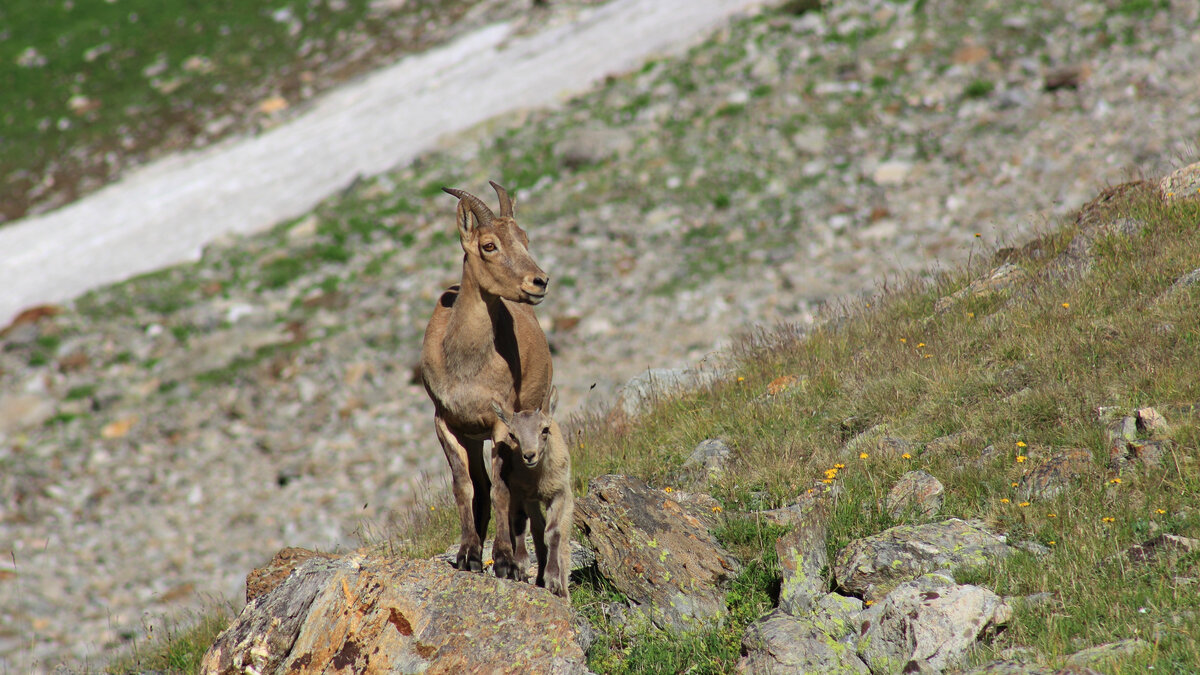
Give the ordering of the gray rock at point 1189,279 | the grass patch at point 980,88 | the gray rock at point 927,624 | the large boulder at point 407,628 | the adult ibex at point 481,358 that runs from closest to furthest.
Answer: the gray rock at point 927,624
the large boulder at point 407,628
the adult ibex at point 481,358
the gray rock at point 1189,279
the grass patch at point 980,88

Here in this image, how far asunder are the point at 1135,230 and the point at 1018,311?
5.31 ft

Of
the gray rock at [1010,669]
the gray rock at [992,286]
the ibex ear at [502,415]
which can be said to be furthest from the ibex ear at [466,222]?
the gray rock at [992,286]

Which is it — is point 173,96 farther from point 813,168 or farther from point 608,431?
point 608,431

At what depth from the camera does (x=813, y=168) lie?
16.4 metres

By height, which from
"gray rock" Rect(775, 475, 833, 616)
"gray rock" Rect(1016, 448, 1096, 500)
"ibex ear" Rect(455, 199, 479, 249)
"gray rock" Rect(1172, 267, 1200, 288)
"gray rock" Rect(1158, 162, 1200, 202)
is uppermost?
"ibex ear" Rect(455, 199, 479, 249)

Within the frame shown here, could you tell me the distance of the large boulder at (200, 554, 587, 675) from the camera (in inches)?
200

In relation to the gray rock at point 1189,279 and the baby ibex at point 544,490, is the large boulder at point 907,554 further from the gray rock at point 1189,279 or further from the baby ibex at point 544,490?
the gray rock at point 1189,279

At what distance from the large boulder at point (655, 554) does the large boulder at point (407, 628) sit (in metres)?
0.61

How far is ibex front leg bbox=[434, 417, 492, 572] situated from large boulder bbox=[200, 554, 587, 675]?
302 millimetres

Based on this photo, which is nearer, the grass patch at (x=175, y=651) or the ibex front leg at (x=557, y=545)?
the ibex front leg at (x=557, y=545)

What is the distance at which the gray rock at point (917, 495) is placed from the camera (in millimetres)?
6192

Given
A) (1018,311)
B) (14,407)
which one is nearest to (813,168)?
(1018,311)

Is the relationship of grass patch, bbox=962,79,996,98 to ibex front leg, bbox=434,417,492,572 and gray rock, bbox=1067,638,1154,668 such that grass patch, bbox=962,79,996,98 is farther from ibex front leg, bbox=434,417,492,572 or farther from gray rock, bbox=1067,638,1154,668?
gray rock, bbox=1067,638,1154,668

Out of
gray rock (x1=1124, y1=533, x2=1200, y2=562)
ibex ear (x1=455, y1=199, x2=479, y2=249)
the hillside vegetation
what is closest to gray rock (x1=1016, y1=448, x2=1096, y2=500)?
the hillside vegetation
